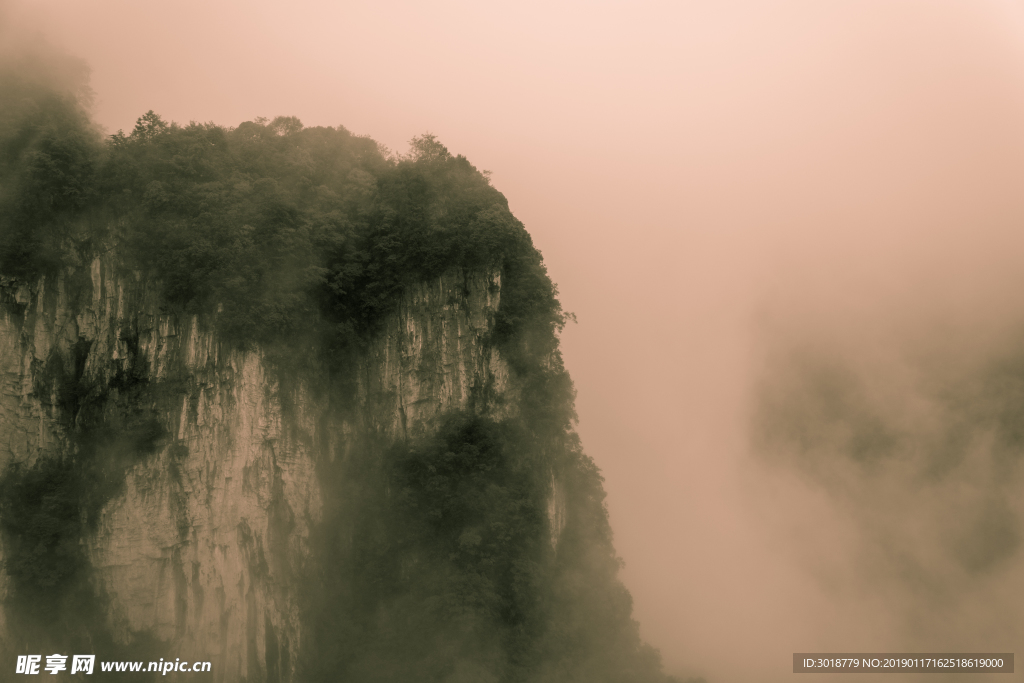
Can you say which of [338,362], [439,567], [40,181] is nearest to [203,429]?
[338,362]

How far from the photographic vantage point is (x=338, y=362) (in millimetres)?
23969

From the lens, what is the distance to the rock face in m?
20.5

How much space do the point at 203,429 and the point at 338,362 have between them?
5.28 meters

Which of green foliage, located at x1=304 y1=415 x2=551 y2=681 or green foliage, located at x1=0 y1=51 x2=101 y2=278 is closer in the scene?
green foliage, located at x1=304 y1=415 x2=551 y2=681

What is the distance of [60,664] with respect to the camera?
67.1ft

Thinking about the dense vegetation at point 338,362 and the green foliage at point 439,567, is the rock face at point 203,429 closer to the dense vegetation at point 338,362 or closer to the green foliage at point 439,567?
the dense vegetation at point 338,362

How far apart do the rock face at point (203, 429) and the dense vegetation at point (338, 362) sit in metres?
0.49

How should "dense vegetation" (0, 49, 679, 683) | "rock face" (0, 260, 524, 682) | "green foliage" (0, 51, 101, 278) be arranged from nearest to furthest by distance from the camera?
1. "rock face" (0, 260, 524, 682)
2. "dense vegetation" (0, 49, 679, 683)
3. "green foliage" (0, 51, 101, 278)

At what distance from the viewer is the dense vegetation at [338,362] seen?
21578 millimetres

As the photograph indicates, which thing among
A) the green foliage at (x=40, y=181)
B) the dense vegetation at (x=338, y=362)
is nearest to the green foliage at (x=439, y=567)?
the dense vegetation at (x=338, y=362)

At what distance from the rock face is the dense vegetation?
19.4 inches

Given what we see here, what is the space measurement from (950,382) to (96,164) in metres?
49.8

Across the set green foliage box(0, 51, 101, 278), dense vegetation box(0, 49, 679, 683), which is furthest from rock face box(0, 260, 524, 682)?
green foliage box(0, 51, 101, 278)

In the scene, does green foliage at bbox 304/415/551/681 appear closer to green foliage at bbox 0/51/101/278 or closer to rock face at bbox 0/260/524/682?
rock face at bbox 0/260/524/682
